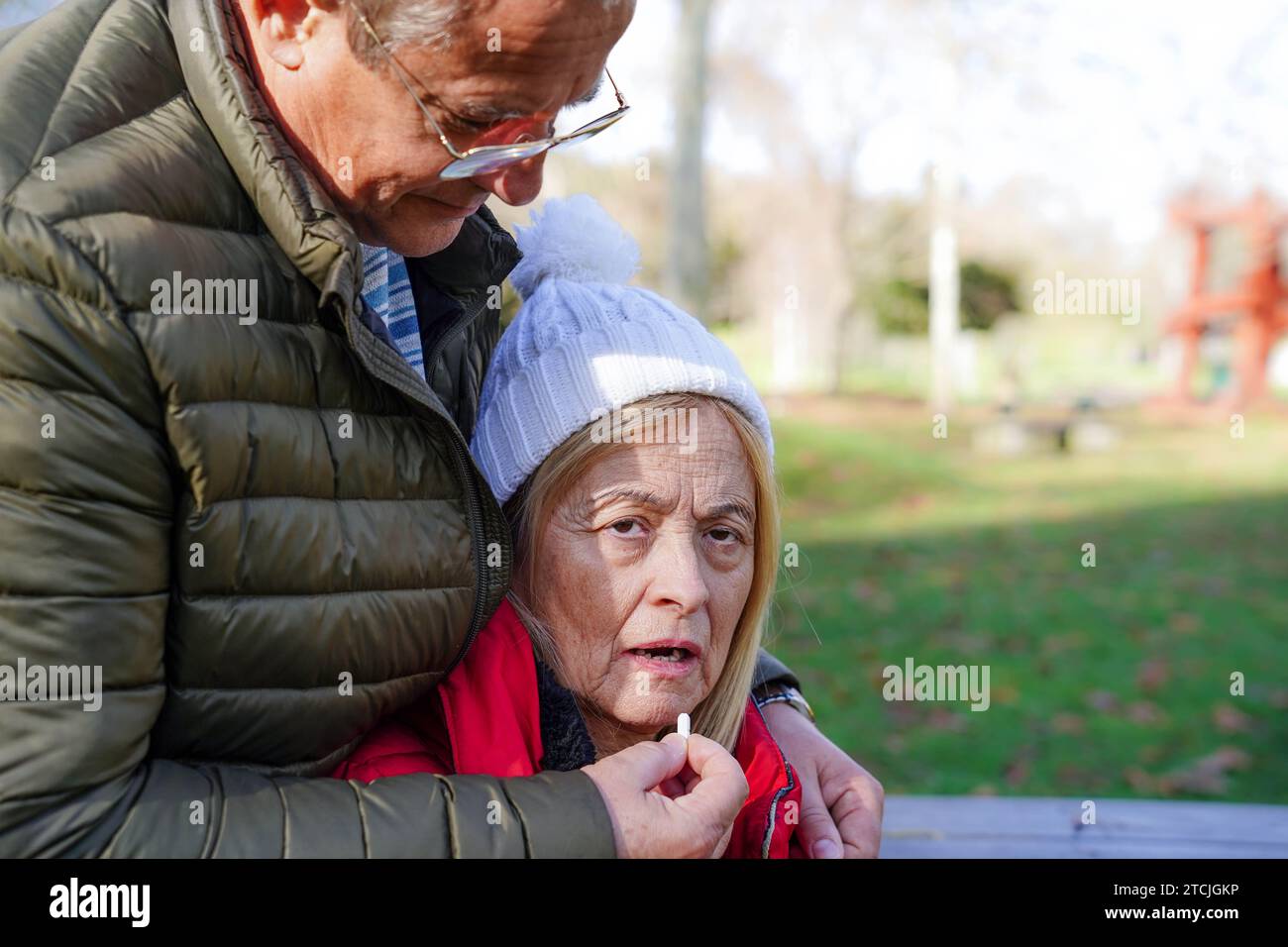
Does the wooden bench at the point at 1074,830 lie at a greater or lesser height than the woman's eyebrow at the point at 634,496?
lesser

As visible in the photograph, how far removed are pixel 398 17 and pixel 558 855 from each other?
4.22ft

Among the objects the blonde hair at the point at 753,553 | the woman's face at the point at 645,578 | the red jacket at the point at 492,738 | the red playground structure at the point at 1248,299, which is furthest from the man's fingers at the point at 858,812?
the red playground structure at the point at 1248,299

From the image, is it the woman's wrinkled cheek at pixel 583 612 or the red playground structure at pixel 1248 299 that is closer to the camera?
the woman's wrinkled cheek at pixel 583 612

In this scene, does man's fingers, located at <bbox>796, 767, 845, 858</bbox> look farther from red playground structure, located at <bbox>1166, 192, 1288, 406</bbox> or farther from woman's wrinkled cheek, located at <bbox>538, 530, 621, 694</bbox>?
red playground structure, located at <bbox>1166, 192, 1288, 406</bbox>

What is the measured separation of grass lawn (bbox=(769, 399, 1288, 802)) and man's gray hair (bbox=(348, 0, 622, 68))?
1.69 meters

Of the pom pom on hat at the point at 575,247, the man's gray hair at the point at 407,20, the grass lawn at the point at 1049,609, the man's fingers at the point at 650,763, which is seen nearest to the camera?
the man's gray hair at the point at 407,20

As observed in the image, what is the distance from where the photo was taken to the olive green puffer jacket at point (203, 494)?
163 centimetres

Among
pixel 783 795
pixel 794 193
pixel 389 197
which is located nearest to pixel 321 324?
pixel 389 197

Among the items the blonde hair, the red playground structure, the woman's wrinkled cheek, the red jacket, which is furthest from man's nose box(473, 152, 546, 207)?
the red playground structure

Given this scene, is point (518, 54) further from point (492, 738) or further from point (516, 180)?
point (492, 738)

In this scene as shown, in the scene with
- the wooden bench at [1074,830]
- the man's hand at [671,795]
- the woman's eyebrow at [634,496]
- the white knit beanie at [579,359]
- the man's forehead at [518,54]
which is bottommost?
the wooden bench at [1074,830]

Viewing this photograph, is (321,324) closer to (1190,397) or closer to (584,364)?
(584,364)

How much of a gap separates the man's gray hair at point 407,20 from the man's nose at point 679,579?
3.43 ft

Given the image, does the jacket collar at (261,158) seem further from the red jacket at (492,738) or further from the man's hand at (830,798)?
the man's hand at (830,798)
